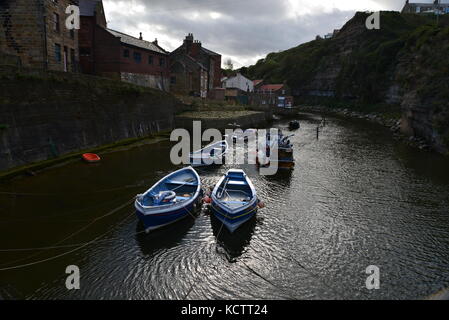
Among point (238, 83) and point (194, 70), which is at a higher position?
point (238, 83)

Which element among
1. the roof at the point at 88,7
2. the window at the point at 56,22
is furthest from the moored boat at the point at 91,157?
the roof at the point at 88,7

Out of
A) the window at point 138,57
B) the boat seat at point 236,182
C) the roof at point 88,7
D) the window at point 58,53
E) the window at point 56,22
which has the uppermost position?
the roof at point 88,7

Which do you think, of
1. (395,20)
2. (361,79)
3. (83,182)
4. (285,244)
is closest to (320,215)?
(285,244)

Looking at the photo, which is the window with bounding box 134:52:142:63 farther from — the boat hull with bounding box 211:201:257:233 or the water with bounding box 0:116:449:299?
the boat hull with bounding box 211:201:257:233

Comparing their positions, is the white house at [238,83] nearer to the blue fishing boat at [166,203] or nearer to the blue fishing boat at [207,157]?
the blue fishing boat at [207,157]

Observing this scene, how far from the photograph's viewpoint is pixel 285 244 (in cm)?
1642

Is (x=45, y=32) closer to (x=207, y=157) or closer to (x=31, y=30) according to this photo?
(x=31, y=30)

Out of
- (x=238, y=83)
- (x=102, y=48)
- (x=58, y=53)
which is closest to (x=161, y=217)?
(x=58, y=53)

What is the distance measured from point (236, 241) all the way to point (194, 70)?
56.8 metres

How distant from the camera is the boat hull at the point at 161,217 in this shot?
1648 centimetres

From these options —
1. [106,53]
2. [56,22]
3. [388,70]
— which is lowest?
[106,53]

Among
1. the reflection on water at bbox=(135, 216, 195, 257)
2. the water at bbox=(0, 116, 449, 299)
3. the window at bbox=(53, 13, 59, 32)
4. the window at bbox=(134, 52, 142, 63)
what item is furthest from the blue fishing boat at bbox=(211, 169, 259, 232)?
the window at bbox=(134, 52, 142, 63)

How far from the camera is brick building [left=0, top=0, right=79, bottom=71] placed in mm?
30547

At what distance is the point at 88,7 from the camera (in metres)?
44.3
